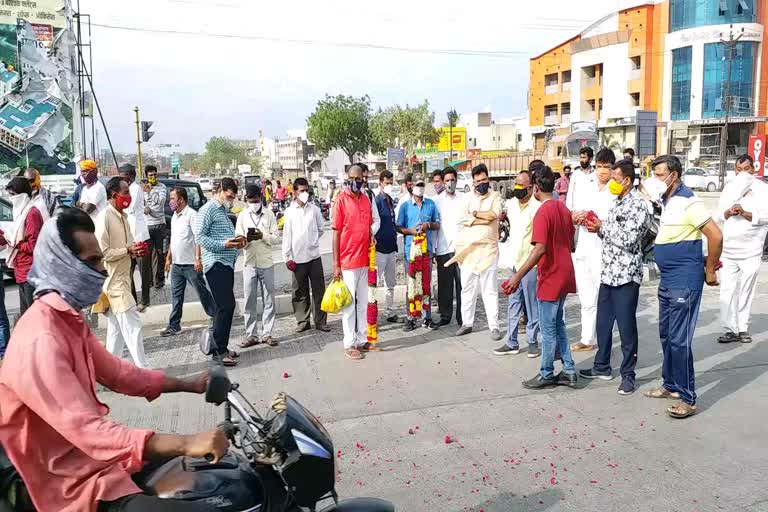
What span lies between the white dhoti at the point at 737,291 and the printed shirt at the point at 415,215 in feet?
11.7

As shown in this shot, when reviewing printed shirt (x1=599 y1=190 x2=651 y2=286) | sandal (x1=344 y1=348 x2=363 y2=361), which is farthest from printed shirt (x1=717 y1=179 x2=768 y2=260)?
sandal (x1=344 y1=348 x2=363 y2=361)

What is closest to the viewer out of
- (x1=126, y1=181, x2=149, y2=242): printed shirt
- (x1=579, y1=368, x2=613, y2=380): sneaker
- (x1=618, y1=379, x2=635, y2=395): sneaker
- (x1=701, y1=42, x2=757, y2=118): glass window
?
(x1=618, y1=379, x2=635, y2=395): sneaker

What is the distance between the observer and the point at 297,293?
8.49 m

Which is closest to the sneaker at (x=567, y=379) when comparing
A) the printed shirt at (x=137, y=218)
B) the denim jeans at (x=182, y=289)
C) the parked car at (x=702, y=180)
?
the denim jeans at (x=182, y=289)

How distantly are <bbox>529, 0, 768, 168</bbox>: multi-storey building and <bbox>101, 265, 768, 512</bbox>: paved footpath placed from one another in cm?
4369

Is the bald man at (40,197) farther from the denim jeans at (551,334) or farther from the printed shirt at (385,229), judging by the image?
the denim jeans at (551,334)

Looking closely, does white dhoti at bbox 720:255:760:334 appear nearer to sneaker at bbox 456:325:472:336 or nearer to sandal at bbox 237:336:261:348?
sneaker at bbox 456:325:472:336

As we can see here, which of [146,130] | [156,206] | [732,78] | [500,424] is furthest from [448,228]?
[732,78]

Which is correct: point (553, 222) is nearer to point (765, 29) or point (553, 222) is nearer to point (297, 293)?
point (297, 293)

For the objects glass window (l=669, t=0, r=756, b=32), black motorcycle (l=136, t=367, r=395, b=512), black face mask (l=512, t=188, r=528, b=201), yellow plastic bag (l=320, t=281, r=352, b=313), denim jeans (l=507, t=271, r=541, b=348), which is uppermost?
glass window (l=669, t=0, r=756, b=32)

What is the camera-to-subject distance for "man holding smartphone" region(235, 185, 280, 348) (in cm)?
780

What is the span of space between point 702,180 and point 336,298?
38400mm

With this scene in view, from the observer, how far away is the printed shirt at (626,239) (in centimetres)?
580

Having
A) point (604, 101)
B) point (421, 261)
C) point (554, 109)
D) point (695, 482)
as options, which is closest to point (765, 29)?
point (604, 101)
